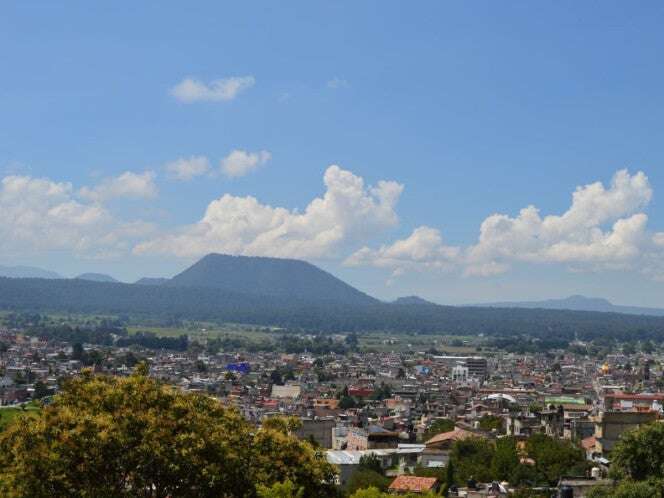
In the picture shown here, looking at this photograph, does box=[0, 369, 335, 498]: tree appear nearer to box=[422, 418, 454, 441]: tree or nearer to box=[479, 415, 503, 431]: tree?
box=[479, 415, 503, 431]: tree

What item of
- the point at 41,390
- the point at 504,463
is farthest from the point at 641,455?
the point at 41,390

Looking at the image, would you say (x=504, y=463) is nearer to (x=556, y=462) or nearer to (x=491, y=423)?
(x=556, y=462)

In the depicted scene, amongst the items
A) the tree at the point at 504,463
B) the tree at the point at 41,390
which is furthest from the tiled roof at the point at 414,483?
the tree at the point at 41,390

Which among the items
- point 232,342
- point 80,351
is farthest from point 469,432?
point 232,342

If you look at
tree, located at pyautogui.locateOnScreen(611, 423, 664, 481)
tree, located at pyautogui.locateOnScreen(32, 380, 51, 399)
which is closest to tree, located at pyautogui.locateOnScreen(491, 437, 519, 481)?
tree, located at pyautogui.locateOnScreen(611, 423, 664, 481)

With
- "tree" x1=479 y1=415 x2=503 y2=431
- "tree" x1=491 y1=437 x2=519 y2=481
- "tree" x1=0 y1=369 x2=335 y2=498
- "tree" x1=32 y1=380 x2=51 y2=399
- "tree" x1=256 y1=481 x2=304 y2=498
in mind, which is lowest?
"tree" x1=32 y1=380 x2=51 y2=399

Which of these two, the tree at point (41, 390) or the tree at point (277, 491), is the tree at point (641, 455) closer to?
the tree at point (277, 491)

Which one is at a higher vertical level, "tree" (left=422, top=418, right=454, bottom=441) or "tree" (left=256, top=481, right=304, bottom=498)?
"tree" (left=256, top=481, right=304, bottom=498)
